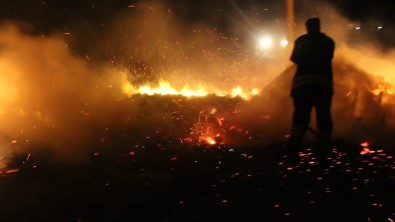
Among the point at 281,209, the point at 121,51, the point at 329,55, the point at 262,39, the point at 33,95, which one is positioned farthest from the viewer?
the point at 262,39

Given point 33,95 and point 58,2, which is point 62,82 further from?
point 58,2

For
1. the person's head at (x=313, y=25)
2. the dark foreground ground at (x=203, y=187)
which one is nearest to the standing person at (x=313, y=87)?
the person's head at (x=313, y=25)

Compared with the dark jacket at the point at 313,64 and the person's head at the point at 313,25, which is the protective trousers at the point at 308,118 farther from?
the person's head at the point at 313,25

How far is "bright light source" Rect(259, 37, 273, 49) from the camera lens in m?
21.3

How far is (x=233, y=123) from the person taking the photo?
6.72 meters

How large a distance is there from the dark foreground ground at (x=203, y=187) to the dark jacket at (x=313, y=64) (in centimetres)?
76

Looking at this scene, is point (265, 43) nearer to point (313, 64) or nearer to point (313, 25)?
point (313, 25)

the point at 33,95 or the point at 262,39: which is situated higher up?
the point at 262,39

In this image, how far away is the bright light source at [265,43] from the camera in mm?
21336

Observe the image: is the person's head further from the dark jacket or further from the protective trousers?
the protective trousers

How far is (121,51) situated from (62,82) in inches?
141

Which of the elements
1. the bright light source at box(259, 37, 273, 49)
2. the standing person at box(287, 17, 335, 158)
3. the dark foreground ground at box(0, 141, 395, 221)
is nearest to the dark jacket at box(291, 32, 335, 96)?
the standing person at box(287, 17, 335, 158)

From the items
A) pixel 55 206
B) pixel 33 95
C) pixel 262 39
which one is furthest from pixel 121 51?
pixel 262 39

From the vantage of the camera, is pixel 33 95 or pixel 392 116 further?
pixel 33 95
